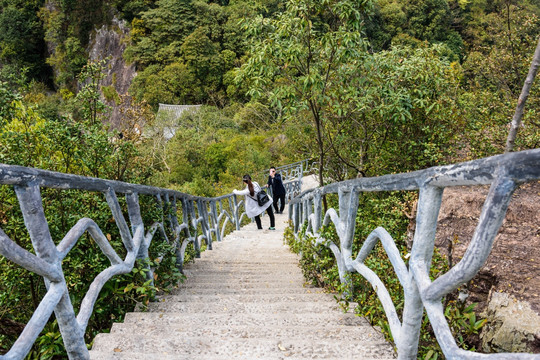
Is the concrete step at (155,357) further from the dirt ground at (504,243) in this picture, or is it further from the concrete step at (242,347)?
the dirt ground at (504,243)

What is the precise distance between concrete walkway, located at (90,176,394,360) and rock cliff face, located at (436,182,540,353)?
743 millimetres

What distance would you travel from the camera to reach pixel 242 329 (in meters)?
2.05

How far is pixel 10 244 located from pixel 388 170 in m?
5.67

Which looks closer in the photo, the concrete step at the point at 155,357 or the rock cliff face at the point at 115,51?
the concrete step at the point at 155,357

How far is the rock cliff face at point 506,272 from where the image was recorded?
6.50 ft

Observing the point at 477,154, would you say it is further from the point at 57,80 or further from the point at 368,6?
the point at 57,80

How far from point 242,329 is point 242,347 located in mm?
229

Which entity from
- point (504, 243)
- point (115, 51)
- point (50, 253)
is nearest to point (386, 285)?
point (504, 243)

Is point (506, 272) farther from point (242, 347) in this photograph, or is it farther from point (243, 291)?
point (243, 291)

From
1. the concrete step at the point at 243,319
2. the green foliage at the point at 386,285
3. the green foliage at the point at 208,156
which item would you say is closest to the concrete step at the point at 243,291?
the green foliage at the point at 386,285

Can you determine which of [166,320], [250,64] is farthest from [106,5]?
[166,320]

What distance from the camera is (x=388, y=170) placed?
238 inches

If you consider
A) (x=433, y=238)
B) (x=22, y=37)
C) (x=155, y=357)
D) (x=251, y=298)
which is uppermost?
(x=22, y=37)

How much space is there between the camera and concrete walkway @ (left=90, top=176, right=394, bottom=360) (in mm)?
1768
